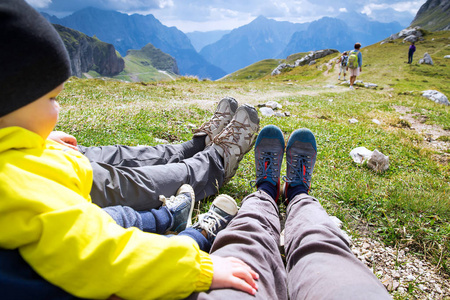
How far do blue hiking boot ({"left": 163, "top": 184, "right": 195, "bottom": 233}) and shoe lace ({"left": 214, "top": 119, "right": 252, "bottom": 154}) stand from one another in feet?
3.90

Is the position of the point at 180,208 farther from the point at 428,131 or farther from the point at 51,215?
the point at 428,131

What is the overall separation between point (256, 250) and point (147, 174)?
1476 mm

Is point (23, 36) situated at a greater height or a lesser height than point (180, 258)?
greater

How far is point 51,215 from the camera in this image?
1.14 m

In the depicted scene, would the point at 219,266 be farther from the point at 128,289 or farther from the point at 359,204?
the point at 359,204

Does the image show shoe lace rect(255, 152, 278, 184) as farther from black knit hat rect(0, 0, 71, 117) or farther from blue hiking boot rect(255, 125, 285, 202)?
black knit hat rect(0, 0, 71, 117)

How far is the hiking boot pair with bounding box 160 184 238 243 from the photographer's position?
2.45m

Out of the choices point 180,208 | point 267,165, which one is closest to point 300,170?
point 267,165

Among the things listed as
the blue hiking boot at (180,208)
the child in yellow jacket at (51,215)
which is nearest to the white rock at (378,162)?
the blue hiking boot at (180,208)

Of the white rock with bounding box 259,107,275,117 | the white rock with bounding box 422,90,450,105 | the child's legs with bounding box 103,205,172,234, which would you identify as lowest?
the child's legs with bounding box 103,205,172,234

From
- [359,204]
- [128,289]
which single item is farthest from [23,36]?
[359,204]

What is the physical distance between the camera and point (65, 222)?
1173mm

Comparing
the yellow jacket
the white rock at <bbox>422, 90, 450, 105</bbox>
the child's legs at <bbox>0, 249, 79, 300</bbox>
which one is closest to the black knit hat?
the yellow jacket

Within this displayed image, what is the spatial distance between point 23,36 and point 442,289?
3.62m
